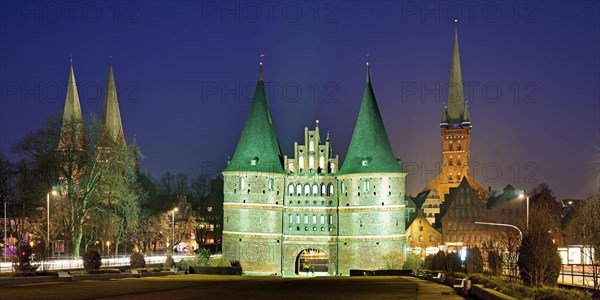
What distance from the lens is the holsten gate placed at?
10988 cm

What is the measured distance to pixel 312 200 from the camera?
116 metres

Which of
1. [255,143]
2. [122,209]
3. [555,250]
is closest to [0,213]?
[122,209]

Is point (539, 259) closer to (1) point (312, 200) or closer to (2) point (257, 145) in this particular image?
(2) point (257, 145)

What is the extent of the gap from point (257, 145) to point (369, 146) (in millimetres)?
13606

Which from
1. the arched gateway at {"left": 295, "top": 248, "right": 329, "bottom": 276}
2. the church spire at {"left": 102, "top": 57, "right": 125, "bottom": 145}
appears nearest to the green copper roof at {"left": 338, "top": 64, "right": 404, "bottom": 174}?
the arched gateway at {"left": 295, "top": 248, "right": 329, "bottom": 276}

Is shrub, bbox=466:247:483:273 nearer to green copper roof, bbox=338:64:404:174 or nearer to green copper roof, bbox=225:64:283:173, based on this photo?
green copper roof, bbox=338:64:404:174

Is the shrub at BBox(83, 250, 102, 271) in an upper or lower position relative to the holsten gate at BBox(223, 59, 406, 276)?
lower

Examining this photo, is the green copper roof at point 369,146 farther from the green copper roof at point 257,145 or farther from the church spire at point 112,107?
the church spire at point 112,107

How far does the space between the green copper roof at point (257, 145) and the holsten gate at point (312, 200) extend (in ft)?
0.40

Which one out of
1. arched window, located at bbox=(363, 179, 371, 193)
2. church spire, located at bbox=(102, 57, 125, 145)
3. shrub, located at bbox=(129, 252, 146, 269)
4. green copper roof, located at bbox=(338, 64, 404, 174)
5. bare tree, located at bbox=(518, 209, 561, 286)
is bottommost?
shrub, located at bbox=(129, 252, 146, 269)

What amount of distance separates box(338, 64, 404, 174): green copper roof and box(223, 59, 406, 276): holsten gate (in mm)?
120

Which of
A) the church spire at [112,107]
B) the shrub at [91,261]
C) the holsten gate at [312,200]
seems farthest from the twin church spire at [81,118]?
the shrub at [91,261]

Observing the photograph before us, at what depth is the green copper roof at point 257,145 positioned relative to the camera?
112750mm

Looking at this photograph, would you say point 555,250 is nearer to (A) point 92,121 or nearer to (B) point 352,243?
(A) point 92,121
